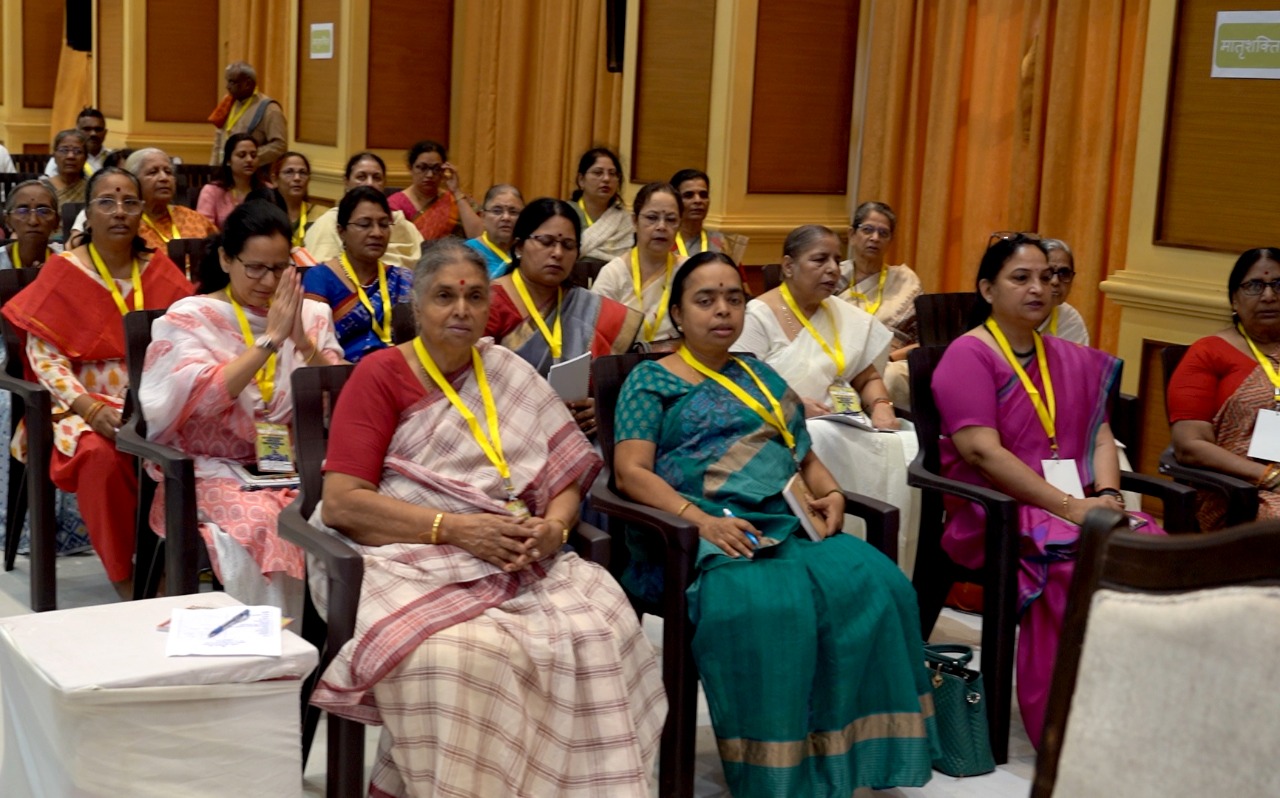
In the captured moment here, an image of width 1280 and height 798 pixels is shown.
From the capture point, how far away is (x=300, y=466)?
3053 mm

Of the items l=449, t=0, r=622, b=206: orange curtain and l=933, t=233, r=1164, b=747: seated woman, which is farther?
l=449, t=0, r=622, b=206: orange curtain

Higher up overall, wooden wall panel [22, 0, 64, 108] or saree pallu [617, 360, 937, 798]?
wooden wall panel [22, 0, 64, 108]

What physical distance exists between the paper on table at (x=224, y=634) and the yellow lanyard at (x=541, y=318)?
1.51 metres

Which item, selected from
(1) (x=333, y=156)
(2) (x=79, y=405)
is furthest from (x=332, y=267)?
(1) (x=333, y=156)

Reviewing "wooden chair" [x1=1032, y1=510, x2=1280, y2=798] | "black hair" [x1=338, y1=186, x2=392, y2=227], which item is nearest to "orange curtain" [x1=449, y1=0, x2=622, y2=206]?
"black hair" [x1=338, y1=186, x2=392, y2=227]

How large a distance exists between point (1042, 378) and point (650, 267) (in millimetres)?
1700

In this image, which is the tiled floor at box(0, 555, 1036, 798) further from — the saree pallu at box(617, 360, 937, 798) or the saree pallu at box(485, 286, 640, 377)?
the saree pallu at box(485, 286, 640, 377)

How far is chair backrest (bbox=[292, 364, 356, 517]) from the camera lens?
3.05 metres

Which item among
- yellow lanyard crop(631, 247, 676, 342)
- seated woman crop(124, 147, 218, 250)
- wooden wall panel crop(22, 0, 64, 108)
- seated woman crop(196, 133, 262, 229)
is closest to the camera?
yellow lanyard crop(631, 247, 676, 342)

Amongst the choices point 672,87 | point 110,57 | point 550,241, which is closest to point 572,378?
point 550,241

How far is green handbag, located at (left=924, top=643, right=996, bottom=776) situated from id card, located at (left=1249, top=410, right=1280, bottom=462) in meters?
1.12

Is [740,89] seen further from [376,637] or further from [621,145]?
[376,637]

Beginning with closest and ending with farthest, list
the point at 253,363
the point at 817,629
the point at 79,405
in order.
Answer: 1. the point at 817,629
2. the point at 253,363
3. the point at 79,405

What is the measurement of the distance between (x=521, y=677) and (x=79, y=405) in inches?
69.3
